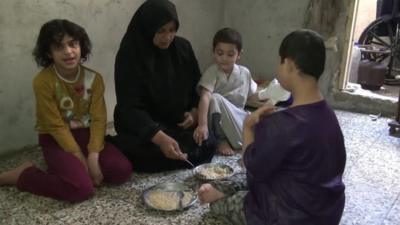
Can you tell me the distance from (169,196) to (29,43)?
1.17m

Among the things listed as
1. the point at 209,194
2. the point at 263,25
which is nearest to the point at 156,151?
the point at 209,194

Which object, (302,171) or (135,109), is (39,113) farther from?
(302,171)

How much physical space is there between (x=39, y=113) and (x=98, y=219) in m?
0.59

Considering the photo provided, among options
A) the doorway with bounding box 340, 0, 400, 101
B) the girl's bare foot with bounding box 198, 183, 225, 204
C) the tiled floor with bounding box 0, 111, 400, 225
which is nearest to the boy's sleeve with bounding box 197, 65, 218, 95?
the tiled floor with bounding box 0, 111, 400, 225

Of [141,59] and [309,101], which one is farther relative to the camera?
[141,59]

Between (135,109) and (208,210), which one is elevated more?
(135,109)

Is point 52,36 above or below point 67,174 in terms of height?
above

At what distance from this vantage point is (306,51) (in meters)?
1.21

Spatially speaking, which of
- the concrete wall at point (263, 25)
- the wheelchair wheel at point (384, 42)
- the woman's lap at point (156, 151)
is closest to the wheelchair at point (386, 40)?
the wheelchair wheel at point (384, 42)

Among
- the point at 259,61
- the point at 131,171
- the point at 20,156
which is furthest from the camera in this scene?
the point at 259,61

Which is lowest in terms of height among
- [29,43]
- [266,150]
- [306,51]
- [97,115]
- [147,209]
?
[147,209]

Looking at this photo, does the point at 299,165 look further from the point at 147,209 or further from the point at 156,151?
the point at 156,151

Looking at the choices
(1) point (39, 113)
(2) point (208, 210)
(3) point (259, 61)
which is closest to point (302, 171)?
(2) point (208, 210)

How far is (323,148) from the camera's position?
48.4 inches
